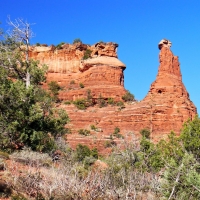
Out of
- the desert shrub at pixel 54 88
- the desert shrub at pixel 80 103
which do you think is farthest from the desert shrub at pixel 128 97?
the desert shrub at pixel 54 88

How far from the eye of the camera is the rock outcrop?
47.1m

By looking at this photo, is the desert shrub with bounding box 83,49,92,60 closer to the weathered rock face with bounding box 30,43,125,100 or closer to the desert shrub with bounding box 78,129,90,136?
the weathered rock face with bounding box 30,43,125,100

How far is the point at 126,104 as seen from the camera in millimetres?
56375

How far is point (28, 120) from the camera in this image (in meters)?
17.8

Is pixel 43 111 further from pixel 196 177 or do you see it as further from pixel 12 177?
pixel 196 177

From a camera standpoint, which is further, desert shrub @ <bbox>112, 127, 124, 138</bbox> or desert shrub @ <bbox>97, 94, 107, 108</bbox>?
desert shrub @ <bbox>97, 94, 107, 108</bbox>

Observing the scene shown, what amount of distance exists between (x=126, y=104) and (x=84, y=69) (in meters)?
15.9

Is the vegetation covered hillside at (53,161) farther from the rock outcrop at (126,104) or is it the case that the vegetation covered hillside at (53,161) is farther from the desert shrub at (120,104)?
the desert shrub at (120,104)

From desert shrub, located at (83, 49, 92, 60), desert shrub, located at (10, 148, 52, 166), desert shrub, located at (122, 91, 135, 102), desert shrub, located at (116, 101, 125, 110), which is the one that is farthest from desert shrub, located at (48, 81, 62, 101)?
desert shrub, located at (10, 148, 52, 166)

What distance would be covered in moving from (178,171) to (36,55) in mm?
67969

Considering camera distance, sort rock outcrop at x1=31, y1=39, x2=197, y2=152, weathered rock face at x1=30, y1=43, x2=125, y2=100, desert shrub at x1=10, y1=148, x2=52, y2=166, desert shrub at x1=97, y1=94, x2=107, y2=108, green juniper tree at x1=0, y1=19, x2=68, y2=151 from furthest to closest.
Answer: weathered rock face at x1=30, y1=43, x2=125, y2=100 < desert shrub at x1=97, y1=94, x2=107, y2=108 < rock outcrop at x1=31, y1=39, x2=197, y2=152 < green juniper tree at x1=0, y1=19, x2=68, y2=151 < desert shrub at x1=10, y1=148, x2=52, y2=166

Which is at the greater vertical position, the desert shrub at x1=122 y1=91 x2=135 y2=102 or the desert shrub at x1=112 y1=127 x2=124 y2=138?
the desert shrub at x1=122 y1=91 x2=135 y2=102

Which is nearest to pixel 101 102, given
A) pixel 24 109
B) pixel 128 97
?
pixel 128 97

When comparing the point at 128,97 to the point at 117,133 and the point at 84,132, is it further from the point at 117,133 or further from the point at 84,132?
the point at 84,132
